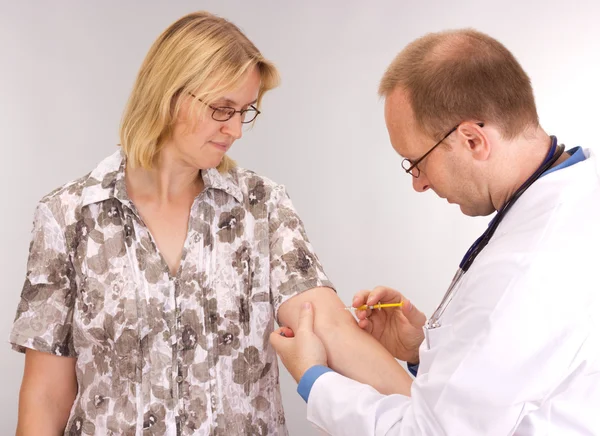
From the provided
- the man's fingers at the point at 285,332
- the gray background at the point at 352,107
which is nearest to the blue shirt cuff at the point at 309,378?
the man's fingers at the point at 285,332

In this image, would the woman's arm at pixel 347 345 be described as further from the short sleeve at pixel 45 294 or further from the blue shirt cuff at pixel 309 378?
the short sleeve at pixel 45 294

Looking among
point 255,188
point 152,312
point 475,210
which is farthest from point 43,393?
point 475,210

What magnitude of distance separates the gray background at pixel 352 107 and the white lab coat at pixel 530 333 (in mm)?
1895

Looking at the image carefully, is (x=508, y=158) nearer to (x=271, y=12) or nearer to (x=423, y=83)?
(x=423, y=83)

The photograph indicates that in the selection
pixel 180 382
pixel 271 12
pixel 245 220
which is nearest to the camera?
pixel 180 382

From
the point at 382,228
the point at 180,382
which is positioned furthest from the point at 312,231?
the point at 180,382

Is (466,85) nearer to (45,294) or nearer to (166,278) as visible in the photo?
(166,278)

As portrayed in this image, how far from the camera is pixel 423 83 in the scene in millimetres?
1751

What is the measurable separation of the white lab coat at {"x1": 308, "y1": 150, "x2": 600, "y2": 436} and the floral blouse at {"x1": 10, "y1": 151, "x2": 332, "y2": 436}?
25.4 inches

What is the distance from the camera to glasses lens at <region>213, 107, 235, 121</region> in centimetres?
212

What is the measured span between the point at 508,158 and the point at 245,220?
0.83 metres

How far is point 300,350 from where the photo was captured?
2.02 meters

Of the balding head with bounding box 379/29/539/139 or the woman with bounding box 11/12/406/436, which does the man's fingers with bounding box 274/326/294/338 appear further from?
the balding head with bounding box 379/29/539/139

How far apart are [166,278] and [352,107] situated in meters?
1.64
